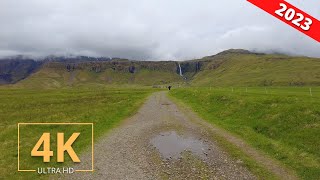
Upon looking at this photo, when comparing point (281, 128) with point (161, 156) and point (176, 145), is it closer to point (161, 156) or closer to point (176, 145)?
point (176, 145)

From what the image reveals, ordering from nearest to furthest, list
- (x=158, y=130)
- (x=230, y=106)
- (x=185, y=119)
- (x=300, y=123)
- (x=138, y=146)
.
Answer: (x=138, y=146), (x=300, y=123), (x=158, y=130), (x=185, y=119), (x=230, y=106)

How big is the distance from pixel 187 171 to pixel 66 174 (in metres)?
6.30

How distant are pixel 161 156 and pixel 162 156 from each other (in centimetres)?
6

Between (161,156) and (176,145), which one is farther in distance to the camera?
(176,145)

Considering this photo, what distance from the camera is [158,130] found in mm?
27625

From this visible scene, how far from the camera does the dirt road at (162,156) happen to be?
15.8 metres

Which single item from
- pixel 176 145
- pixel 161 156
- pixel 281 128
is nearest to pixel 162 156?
pixel 161 156

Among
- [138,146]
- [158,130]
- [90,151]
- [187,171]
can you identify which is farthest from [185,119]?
[187,171]

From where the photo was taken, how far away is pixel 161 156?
1927 centimetres

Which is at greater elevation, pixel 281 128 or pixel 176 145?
pixel 281 128

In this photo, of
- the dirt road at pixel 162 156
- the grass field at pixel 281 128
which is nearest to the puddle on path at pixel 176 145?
the dirt road at pixel 162 156

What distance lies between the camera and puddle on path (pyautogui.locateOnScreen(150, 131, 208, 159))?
781 inches

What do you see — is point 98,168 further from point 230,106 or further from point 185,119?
point 230,106

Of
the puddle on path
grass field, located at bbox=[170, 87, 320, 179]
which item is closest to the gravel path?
the puddle on path
